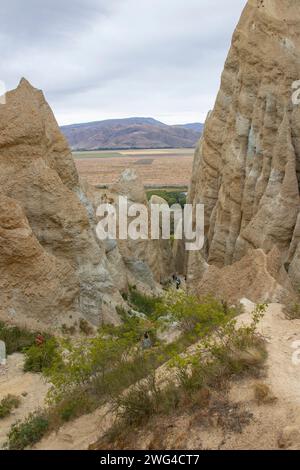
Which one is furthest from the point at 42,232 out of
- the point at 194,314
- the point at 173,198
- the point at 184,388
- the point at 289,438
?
the point at 173,198

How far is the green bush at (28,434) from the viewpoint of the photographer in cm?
739

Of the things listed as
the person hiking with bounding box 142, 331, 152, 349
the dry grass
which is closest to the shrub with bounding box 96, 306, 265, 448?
the dry grass

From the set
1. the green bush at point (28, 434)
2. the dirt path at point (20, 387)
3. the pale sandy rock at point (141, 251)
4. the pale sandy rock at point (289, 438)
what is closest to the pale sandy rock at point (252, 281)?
the dirt path at point (20, 387)

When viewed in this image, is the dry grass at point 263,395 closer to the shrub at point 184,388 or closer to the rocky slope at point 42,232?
the shrub at point 184,388

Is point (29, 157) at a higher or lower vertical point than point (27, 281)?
higher

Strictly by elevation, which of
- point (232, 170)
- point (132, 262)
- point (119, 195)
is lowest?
point (132, 262)

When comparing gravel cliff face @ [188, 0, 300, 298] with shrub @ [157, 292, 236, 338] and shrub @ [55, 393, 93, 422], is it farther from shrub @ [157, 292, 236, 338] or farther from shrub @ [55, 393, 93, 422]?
shrub @ [55, 393, 93, 422]

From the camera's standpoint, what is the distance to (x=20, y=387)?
34.5ft

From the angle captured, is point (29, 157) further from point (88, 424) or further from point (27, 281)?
point (88, 424)

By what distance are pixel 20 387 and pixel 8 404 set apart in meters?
1.02

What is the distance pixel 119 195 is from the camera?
24.1m
